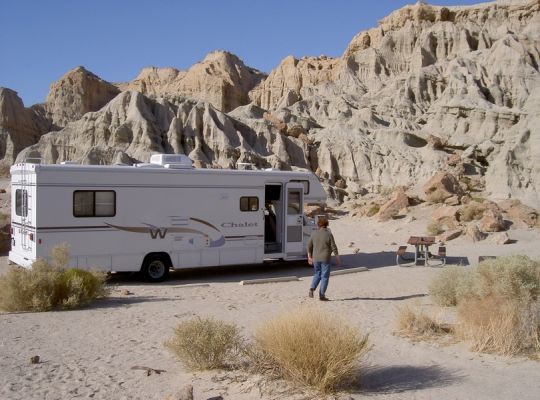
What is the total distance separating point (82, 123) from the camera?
51719mm

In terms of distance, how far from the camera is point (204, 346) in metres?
6.47

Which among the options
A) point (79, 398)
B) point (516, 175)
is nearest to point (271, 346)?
point (79, 398)

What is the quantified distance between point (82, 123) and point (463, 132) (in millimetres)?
39498

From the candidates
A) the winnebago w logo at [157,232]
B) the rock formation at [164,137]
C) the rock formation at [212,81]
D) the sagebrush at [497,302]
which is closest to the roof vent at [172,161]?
the winnebago w logo at [157,232]

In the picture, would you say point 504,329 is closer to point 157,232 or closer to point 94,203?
point 157,232

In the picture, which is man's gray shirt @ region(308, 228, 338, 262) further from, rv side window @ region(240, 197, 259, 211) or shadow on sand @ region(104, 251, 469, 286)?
rv side window @ region(240, 197, 259, 211)


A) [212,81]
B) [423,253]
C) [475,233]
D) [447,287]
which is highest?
[212,81]

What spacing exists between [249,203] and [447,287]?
20.3 feet

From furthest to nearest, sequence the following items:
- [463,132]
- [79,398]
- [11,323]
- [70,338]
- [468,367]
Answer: [463,132]
[11,323]
[70,338]
[468,367]
[79,398]

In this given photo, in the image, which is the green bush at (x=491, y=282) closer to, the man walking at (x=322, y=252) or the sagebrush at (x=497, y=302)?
the sagebrush at (x=497, y=302)

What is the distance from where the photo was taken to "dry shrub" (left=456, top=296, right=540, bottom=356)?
279 inches

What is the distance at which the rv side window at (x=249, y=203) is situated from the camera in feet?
49.3

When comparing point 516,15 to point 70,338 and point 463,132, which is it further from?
point 70,338

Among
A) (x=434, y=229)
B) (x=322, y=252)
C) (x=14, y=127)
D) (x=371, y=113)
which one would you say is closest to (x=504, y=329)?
(x=322, y=252)
